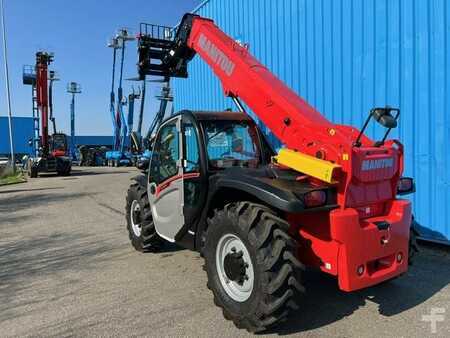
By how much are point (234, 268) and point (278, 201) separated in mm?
957

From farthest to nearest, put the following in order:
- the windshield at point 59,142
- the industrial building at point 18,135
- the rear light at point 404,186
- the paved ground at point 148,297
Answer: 1. the industrial building at point 18,135
2. the windshield at point 59,142
3. the rear light at point 404,186
4. the paved ground at point 148,297

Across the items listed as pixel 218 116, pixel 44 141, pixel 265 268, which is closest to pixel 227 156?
pixel 218 116

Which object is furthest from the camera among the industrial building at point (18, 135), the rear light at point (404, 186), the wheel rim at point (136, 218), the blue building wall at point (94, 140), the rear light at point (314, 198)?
the blue building wall at point (94, 140)

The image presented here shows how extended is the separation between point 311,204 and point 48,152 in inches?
985

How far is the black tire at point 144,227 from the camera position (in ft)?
21.1

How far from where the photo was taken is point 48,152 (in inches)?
1019

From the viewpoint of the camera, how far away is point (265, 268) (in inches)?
146

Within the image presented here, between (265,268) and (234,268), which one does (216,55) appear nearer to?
(234,268)

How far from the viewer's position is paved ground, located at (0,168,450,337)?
4.03 meters

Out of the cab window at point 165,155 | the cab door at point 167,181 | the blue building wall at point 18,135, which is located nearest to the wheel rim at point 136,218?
the cab door at point 167,181

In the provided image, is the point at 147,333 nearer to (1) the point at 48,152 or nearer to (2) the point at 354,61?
(2) the point at 354,61

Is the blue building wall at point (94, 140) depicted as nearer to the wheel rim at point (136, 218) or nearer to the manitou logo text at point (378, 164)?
the wheel rim at point (136, 218)

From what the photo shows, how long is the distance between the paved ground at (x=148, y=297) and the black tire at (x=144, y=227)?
0.18 m

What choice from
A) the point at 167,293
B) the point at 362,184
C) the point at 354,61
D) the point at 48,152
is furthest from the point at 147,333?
the point at 48,152
